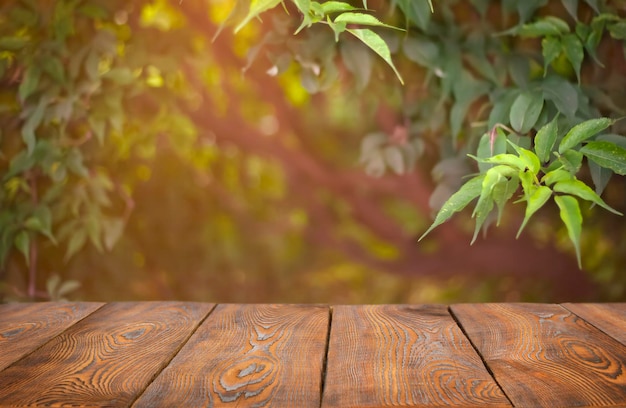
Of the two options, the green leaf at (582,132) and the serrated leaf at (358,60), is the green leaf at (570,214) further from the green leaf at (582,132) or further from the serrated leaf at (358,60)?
the serrated leaf at (358,60)

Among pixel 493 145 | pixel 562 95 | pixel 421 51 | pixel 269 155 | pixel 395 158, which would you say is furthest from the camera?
pixel 269 155

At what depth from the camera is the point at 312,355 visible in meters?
0.85

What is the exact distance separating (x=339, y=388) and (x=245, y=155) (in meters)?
0.96

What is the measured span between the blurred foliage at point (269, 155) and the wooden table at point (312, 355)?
0.48m

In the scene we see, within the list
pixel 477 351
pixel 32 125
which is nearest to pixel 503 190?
pixel 477 351

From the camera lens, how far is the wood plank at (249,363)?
72cm

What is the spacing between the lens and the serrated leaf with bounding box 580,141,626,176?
0.80 meters

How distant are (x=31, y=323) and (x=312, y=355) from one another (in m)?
0.43

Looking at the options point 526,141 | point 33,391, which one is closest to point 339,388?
point 33,391

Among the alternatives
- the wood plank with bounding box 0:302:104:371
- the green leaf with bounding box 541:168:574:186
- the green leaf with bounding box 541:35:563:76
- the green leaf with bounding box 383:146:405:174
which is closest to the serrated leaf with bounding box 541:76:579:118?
the green leaf with bounding box 541:35:563:76

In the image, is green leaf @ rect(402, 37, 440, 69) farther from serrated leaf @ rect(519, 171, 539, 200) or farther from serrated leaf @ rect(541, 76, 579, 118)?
serrated leaf @ rect(519, 171, 539, 200)

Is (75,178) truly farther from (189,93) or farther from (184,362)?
(184,362)

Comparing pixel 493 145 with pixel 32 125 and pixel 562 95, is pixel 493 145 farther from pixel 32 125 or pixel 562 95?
pixel 32 125

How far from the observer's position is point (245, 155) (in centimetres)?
163
